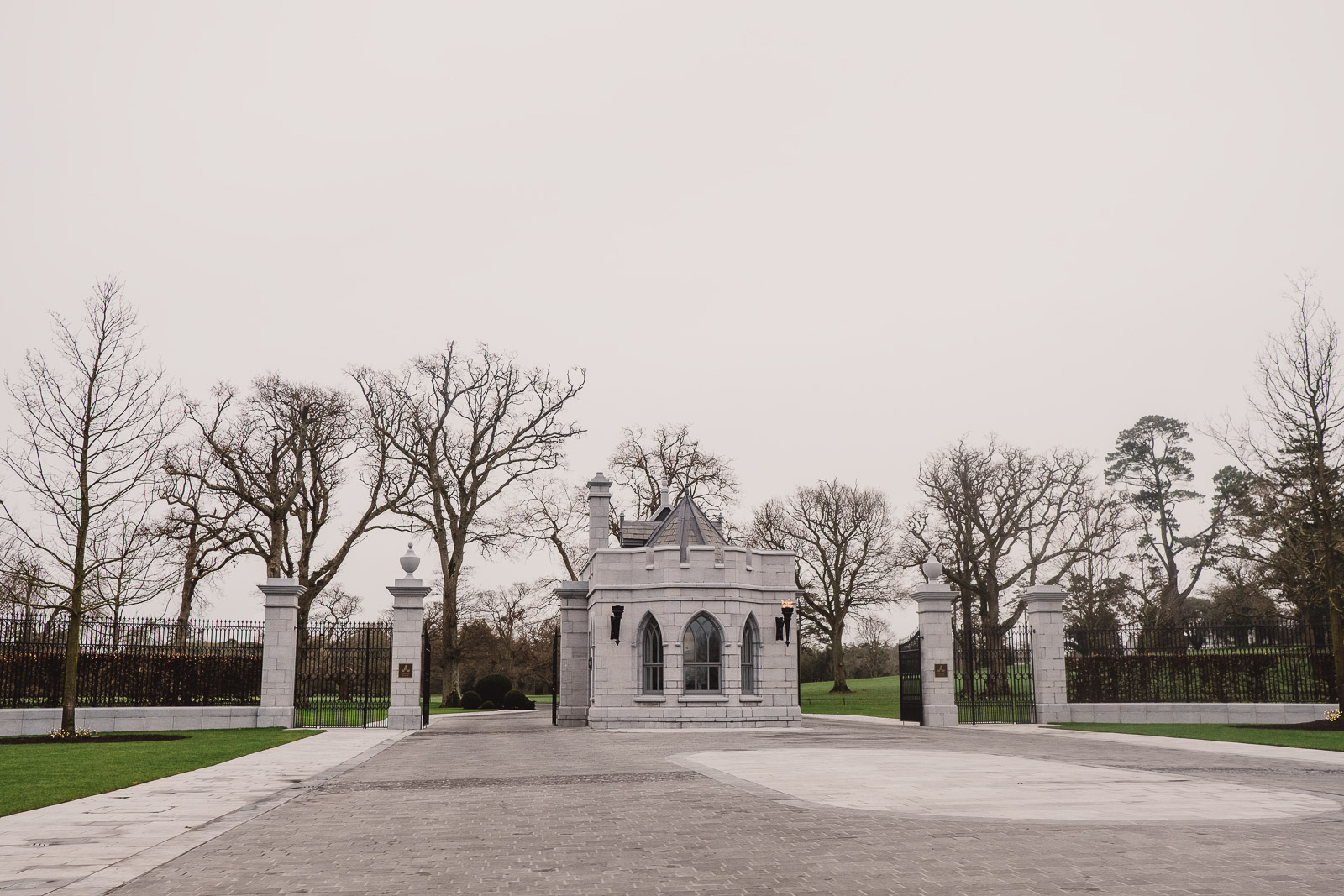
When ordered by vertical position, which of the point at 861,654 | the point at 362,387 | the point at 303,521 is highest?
the point at 362,387

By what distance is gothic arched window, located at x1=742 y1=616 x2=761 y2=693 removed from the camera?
2848 cm

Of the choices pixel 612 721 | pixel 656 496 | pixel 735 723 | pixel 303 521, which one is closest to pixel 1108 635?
pixel 735 723

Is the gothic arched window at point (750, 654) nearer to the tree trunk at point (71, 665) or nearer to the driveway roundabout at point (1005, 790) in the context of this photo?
the driveway roundabout at point (1005, 790)

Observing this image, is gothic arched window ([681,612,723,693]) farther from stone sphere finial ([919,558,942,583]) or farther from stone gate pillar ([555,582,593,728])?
stone sphere finial ([919,558,942,583])

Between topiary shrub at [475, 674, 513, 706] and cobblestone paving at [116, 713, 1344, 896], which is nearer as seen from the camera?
cobblestone paving at [116, 713, 1344, 896]

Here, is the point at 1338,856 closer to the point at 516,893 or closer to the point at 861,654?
the point at 516,893

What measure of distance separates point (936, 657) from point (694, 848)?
2125 cm

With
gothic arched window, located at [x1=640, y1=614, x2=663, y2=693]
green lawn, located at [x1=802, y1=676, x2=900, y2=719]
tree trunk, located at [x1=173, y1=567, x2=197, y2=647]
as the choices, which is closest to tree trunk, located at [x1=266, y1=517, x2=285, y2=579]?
tree trunk, located at [x1=173, y1=567, x2=197, y2=647]

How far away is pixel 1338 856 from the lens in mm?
7180

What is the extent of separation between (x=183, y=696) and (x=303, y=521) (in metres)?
14.8

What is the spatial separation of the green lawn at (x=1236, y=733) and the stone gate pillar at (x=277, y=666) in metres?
20.0

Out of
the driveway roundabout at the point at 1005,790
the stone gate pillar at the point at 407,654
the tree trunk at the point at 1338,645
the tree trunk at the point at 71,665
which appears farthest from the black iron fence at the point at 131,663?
the tree trunk at the point at 1338,645

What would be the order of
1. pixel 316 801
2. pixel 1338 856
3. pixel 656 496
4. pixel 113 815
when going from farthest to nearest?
pixel 656 496, pixel 316 801, pixel 113 815, pixel 1338 856

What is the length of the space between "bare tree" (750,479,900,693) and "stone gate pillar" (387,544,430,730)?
23647mm
